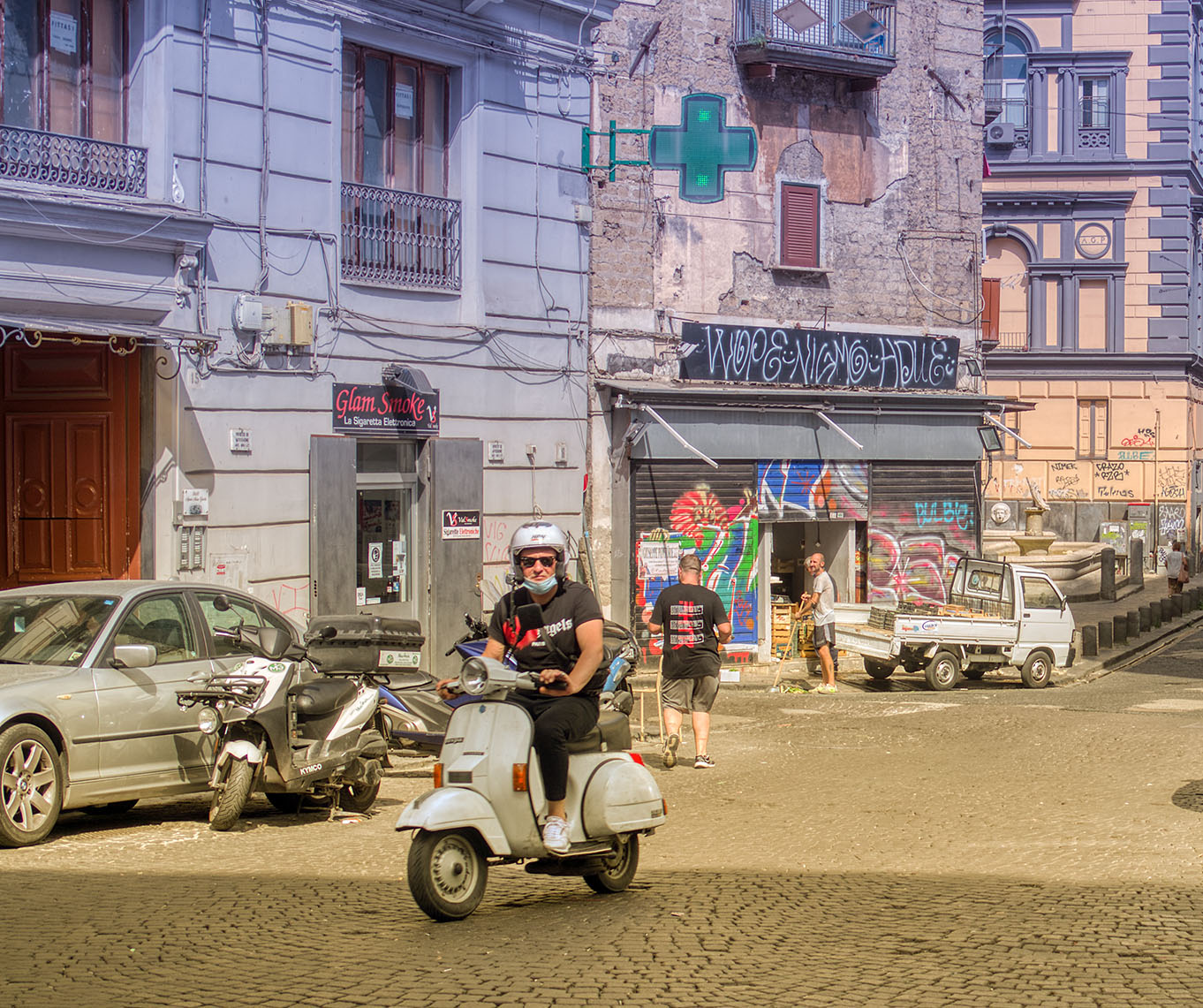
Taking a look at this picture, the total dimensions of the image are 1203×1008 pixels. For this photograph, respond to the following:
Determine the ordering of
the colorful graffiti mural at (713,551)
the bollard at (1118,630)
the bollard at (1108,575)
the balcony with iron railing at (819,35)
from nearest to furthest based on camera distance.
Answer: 1. the colorful graffiti mural at (713,551)
2. the balcony with iron railing at (819,35)
3. the bollard at (1118,630)
4. the bollard at (1108,575)

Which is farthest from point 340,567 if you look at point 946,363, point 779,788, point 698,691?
point 946,363

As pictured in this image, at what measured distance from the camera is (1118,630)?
26719mm

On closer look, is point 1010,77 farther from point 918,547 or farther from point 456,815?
point 456,815

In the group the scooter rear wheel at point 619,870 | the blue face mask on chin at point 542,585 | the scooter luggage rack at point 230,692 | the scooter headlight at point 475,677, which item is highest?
the blue face mask on chin at point 542,585

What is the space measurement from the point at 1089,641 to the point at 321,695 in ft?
56.3

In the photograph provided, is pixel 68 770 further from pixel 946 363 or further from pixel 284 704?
pixel 946 363

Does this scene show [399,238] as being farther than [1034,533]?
No

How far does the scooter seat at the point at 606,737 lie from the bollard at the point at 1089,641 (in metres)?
15.6

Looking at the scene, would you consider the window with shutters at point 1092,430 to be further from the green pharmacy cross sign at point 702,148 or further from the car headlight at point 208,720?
the car headlight at point 208,720

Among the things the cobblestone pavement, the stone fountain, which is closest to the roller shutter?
the cobblestone pavement

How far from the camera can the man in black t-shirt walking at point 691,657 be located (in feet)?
43.9

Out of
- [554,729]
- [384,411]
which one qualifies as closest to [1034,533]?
[384,411]

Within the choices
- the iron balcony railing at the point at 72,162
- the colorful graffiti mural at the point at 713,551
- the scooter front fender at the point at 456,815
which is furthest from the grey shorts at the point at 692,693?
the colorful graffiti mural at the point at 713,551

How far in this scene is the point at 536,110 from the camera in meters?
19.0
